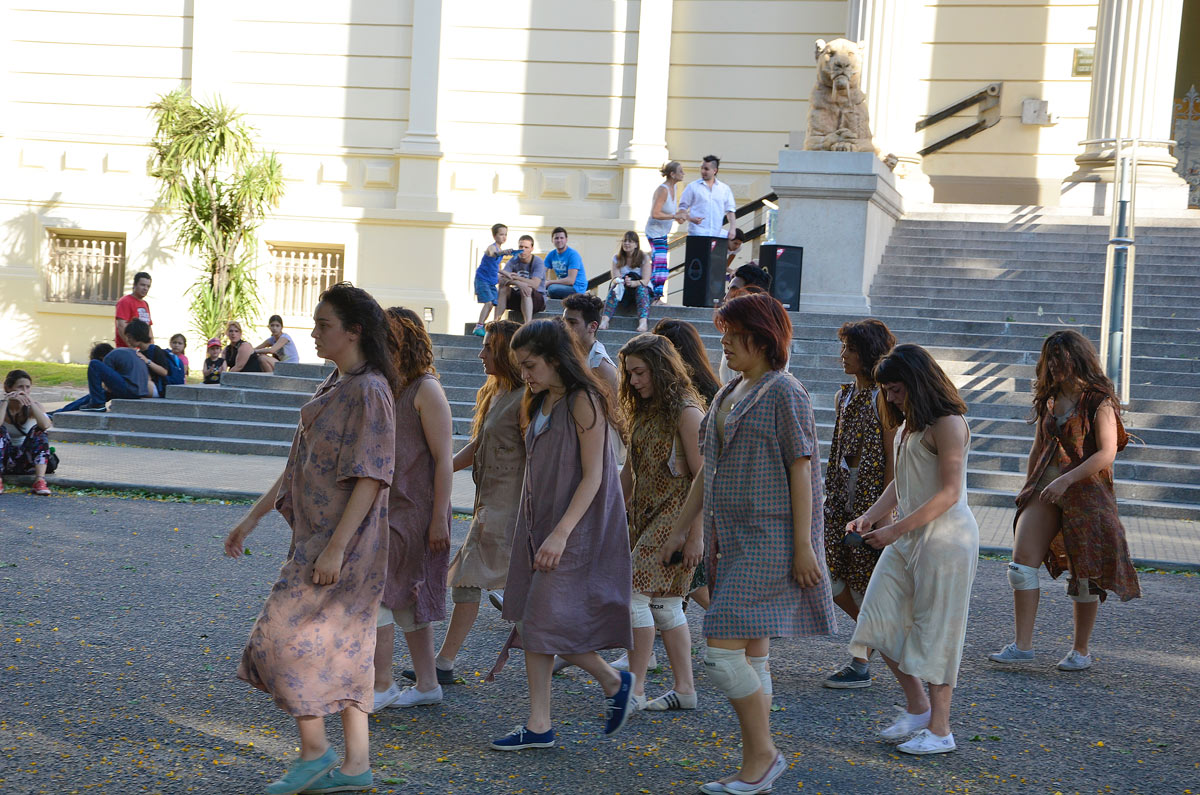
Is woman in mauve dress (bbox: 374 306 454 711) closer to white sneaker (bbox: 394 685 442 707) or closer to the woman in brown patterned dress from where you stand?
white sneaker (bbox: 394 685 442 707)

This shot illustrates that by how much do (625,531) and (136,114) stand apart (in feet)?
65.9

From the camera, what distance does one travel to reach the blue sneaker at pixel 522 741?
460 centimetres

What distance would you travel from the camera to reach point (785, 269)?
14.4 meters

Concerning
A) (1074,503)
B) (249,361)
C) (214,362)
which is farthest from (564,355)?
(214,362)

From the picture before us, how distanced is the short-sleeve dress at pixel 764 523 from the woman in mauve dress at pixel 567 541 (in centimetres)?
50

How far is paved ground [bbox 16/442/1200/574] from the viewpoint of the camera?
925cm

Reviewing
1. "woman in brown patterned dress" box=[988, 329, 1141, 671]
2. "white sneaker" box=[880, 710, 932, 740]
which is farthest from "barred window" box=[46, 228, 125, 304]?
"white sneaker" box=[880, 710, 932, 740]

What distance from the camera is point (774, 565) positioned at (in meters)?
4.24

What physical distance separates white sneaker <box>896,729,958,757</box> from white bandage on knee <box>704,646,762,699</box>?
91 cm

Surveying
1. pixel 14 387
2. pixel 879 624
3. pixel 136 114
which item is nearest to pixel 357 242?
pixel 136 114

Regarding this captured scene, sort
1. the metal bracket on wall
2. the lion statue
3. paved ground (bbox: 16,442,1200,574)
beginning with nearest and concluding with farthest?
paved ground (bbox: 16,442,1200,574) < the lion statue < the metal bracket on wall

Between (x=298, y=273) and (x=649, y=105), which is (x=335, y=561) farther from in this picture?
(x=298, y=273)

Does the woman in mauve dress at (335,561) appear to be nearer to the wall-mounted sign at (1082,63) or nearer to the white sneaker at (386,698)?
the white sneaker at (386,698)

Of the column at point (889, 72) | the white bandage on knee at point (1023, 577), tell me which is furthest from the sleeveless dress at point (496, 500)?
the column at point (889, 72)
